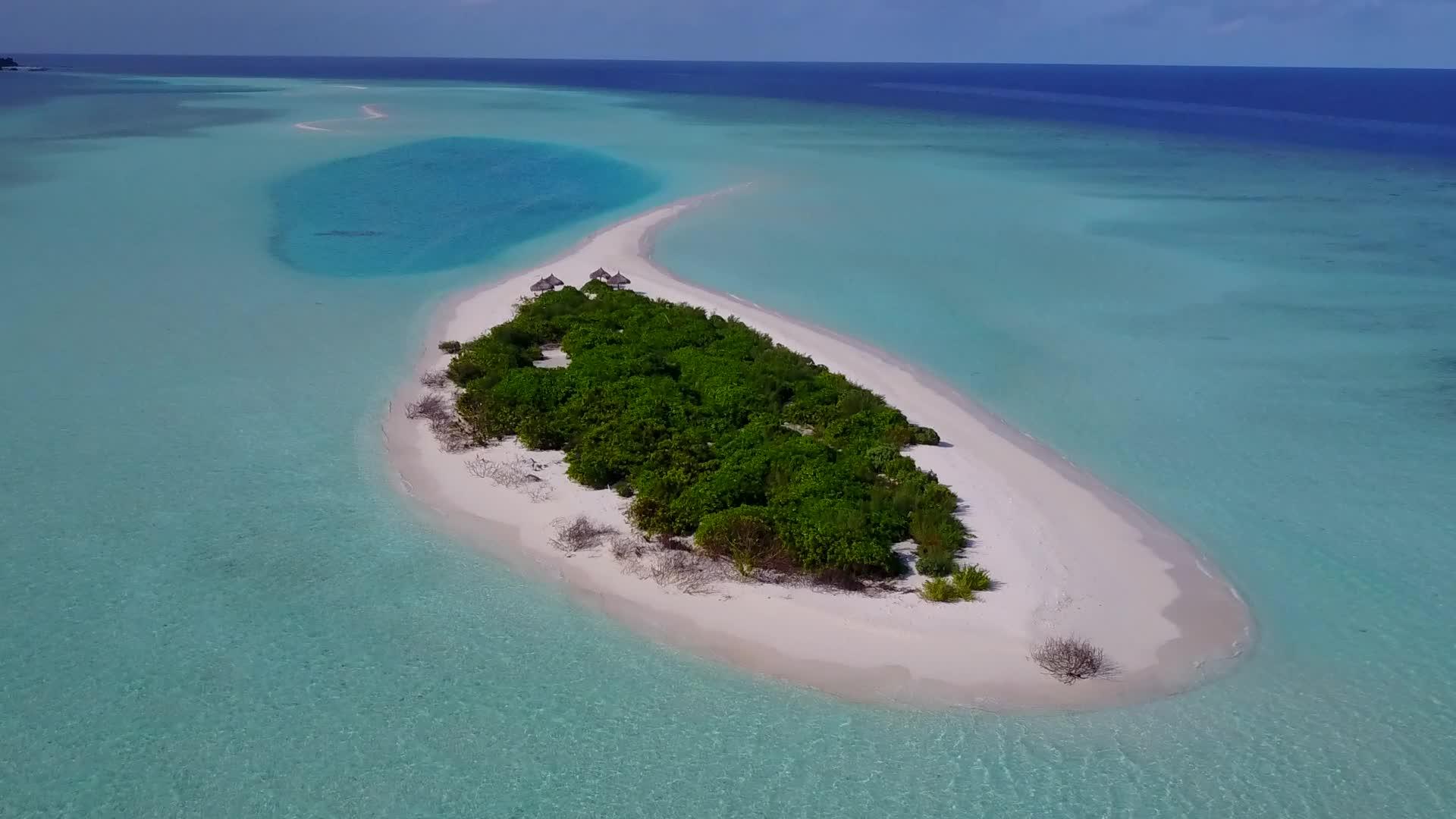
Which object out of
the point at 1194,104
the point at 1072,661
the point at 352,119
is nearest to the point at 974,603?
the point at 1072,661

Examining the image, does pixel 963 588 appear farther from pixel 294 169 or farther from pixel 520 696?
pixel 294 169

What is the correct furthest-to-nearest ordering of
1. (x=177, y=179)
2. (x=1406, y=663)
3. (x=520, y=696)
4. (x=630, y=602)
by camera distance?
(x=177, y=179) → (x=630, y=602) → (x=1406, y=663) → (x=520, y=696)

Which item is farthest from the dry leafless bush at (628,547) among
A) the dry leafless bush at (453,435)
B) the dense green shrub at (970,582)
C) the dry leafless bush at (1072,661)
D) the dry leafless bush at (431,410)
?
the dry leafless bush at (431,410)

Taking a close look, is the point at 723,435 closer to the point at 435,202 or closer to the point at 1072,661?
the point at 1072,661

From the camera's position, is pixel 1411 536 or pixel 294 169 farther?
pixel 294 169

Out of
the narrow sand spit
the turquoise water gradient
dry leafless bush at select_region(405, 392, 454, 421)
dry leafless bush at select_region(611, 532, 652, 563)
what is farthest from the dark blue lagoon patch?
dry leafless bush at select_region(611, 532, 652, 563)

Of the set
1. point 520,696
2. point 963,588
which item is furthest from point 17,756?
point 963,588

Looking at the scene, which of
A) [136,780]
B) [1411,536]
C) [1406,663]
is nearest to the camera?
[136,780]
